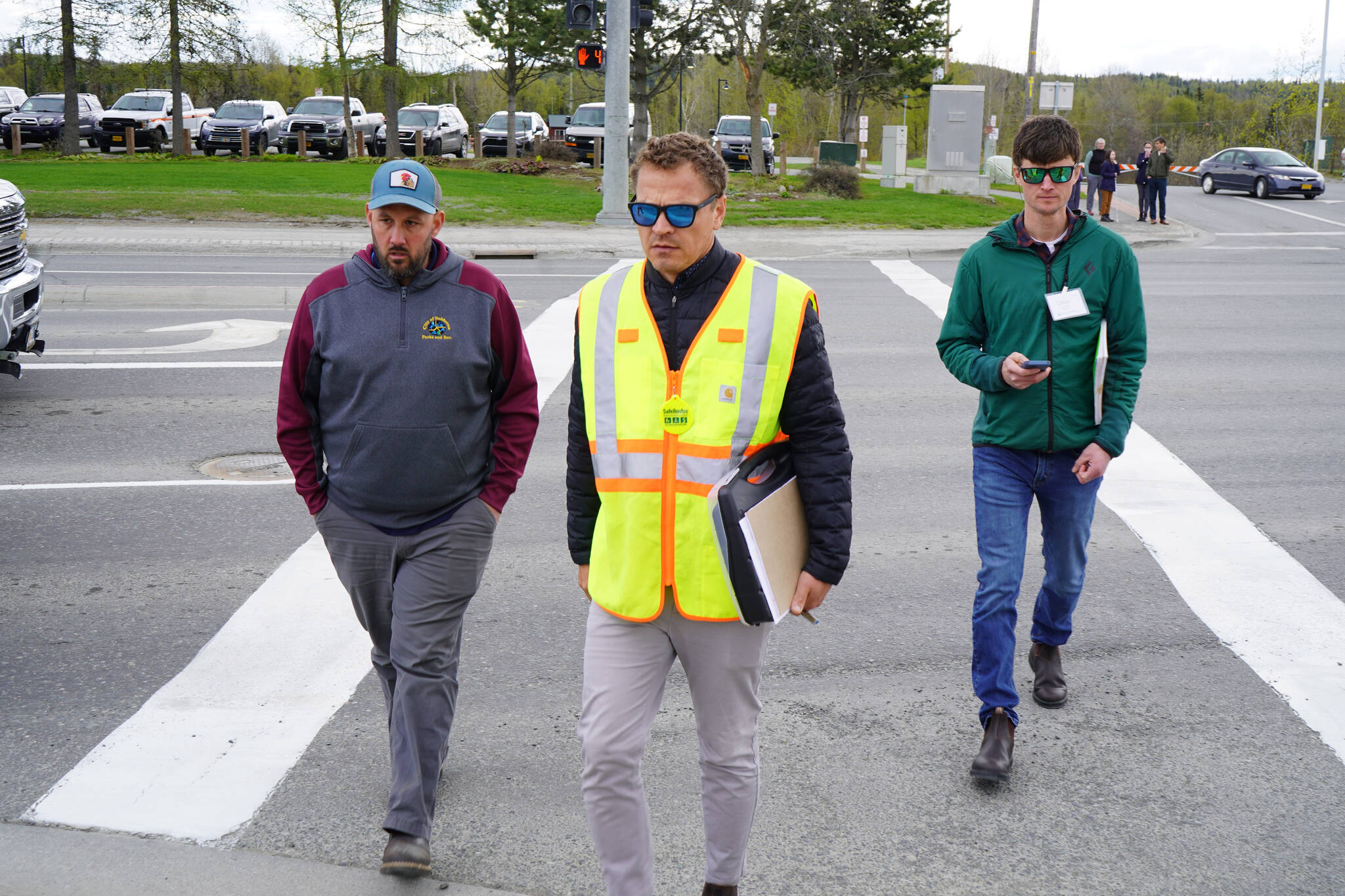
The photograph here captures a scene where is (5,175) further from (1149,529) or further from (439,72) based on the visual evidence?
(1149,529)

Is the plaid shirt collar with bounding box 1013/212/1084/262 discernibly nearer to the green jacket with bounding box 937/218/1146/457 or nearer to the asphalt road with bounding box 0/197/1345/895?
the green jacket with bounding box 937/218/1146/457

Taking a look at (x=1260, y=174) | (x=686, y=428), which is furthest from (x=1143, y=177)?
(x=686, y=428)

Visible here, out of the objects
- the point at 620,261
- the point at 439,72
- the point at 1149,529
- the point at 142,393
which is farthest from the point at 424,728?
the point at 439,72

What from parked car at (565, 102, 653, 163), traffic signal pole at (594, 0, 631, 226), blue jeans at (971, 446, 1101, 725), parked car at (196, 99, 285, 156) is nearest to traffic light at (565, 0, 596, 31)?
traffic signal pole at (594, 0, 631, 226)

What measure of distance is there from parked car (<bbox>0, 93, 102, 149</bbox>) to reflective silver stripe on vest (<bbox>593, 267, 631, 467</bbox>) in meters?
42.7

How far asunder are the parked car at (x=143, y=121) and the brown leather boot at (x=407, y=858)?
39.7m

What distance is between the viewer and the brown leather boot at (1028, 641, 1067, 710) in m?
4.54

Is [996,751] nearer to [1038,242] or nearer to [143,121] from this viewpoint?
[1038,242]

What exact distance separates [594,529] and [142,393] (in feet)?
23.8

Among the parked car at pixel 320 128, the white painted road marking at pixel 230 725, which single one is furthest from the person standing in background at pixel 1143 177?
the white painted road marking at pixel 230 725

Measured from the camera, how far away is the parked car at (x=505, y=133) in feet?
136

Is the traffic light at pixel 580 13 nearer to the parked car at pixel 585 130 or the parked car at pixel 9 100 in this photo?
the parked car at pixel 585 130

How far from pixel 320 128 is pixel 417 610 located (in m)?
37.3

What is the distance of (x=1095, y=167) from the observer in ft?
87.0
